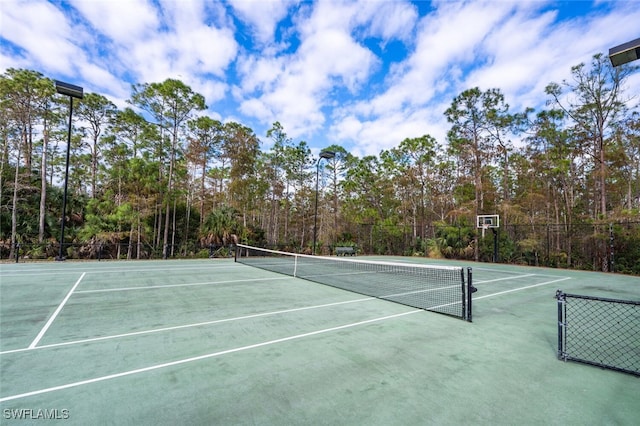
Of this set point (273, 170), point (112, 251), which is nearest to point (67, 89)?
point (112, 251)

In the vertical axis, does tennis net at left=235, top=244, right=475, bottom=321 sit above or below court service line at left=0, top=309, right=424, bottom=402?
below

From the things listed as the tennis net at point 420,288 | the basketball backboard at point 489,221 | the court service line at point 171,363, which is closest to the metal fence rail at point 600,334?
the tennis net at point 420,288

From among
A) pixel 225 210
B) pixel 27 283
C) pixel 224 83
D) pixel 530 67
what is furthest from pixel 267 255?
pixel 530 67

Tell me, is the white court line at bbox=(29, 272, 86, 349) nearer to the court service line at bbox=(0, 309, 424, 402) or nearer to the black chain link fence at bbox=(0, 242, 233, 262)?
the court service line at bbox=(0, 309, 424, 402)

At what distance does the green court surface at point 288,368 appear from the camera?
206 cm

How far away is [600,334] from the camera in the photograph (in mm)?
4102

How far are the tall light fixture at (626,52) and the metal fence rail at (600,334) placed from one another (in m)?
3.46

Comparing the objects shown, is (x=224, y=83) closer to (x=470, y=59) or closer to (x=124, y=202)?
(x=124, y=202)

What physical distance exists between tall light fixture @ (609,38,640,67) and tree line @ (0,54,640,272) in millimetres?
13564

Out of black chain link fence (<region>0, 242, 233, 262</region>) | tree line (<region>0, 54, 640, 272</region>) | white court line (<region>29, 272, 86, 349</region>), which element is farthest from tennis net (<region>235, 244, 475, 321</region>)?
tree line (<region>0, 54, 640, 272</region>)

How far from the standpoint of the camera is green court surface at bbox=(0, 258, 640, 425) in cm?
206

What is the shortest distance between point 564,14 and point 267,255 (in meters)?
17.9

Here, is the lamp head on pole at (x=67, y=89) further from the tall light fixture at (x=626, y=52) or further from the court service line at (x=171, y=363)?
the tall light fixture at (x=626, y=52)

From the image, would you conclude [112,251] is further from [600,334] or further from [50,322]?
[600,334]
